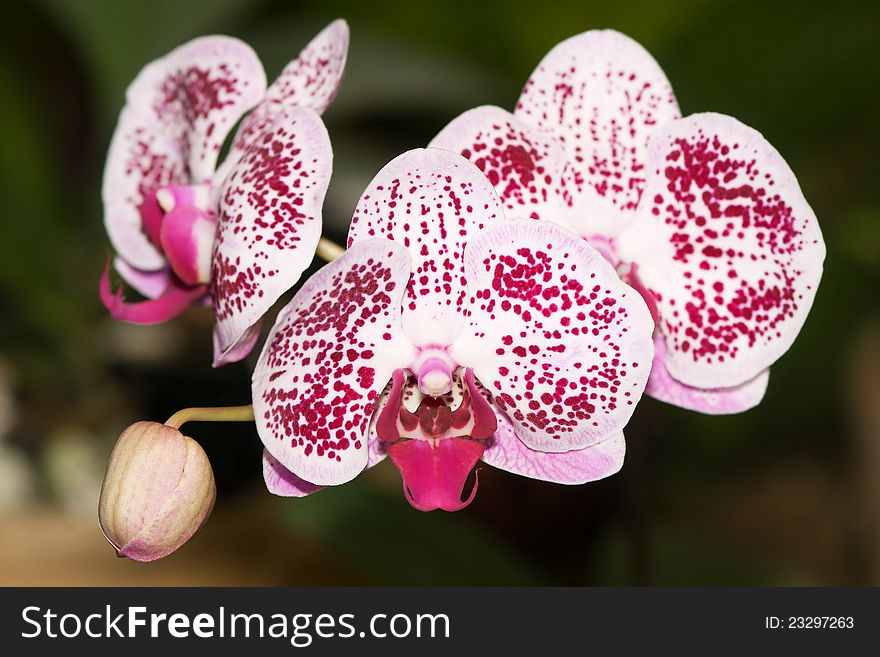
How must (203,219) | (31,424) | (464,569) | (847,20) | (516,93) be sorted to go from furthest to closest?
1. (31,424)
2. (516,93)
3. (847,20)
4. (464,569)
5. (203,219)

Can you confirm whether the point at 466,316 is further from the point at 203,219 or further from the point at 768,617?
the point at 768,617

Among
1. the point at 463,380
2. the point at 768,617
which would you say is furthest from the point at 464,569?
the point at 463,380

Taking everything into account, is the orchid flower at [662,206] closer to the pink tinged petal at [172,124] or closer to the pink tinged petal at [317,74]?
the pink tinged petal at [317,74]

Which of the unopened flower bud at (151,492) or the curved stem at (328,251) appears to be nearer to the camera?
the unopened flower bud at (151,492)

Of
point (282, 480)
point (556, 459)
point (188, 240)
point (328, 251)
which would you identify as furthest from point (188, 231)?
point (556, 459)

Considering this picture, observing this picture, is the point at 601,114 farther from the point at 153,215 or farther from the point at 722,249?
the point at 153,215

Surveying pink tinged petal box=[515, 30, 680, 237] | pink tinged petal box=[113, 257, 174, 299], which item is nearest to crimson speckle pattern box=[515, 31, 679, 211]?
pink tinged petal box=[515, 30, 680, 237]

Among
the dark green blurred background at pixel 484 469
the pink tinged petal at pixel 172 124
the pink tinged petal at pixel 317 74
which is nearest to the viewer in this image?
the pink tinged petal at pixel 317 74

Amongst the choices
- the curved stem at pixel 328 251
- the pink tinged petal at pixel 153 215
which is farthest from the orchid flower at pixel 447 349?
the pink tinged petal at pixel 153 215
